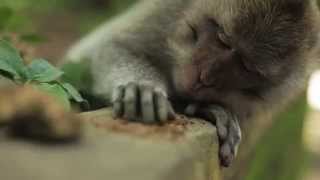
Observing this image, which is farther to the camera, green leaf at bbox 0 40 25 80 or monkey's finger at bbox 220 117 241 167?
monkey's finger at bbox 220 117 241 167

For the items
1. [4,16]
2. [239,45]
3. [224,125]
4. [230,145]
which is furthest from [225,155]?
[4,16]

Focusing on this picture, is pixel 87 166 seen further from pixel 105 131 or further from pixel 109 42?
pixel 109 42

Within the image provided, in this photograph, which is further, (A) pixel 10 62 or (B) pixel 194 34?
(B) pixel 194 34

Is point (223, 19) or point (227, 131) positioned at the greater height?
point (223, 19)

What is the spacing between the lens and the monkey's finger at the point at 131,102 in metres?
2.59

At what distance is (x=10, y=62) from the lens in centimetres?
244

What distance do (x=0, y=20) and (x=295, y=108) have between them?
8.58 feet

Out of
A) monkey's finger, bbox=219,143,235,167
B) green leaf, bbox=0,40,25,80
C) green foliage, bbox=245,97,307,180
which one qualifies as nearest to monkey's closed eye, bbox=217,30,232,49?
monkey's finger, bbox=219,143,235,167

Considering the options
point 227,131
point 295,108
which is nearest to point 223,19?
point 227,131

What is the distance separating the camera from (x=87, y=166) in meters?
1.60

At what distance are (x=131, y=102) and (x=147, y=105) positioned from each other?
0.06 meters

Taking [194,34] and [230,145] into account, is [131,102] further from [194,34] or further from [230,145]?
[194,34]

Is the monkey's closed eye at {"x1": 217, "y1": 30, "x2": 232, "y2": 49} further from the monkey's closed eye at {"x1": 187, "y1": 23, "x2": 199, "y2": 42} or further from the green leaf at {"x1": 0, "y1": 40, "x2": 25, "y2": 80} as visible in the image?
the green leaf at {"x1": 0, "y1": 40, "x2": 25, "y2": 80}

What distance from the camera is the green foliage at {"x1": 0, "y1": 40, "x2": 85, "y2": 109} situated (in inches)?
94.7
